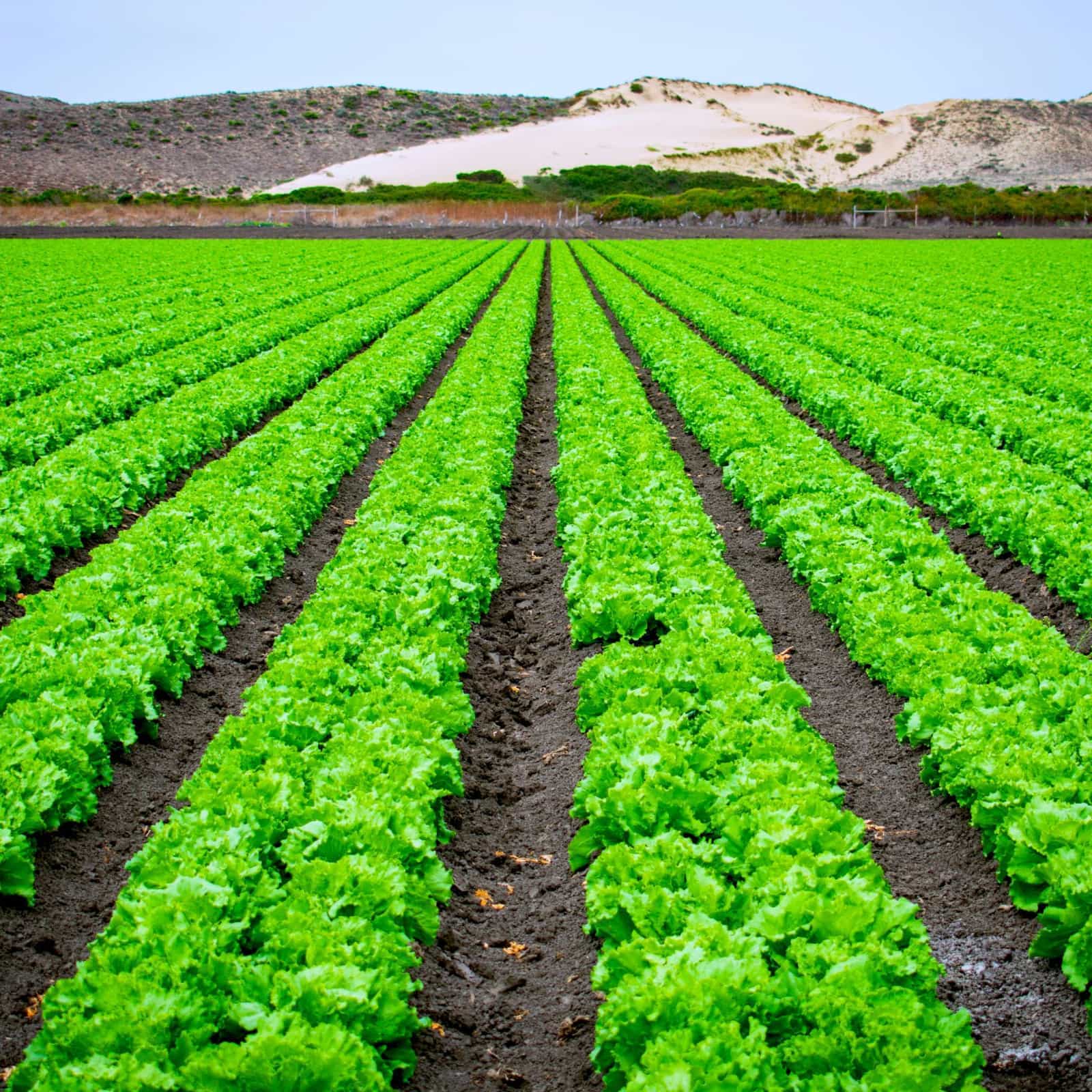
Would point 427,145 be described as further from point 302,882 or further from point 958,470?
point 302,882

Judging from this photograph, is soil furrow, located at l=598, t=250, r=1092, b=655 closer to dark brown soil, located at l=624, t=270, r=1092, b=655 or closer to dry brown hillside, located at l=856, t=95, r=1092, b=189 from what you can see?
dark brown soil, located at l=624, t=270, r=1092, b=655

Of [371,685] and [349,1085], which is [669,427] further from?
[349,1085]

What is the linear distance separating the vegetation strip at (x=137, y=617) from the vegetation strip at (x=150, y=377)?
339 centimetres

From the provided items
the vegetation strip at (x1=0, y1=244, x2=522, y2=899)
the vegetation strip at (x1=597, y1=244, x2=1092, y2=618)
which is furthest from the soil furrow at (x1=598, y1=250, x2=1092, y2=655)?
the vegetation strip at (x1=0, y1=244, x2=522, y2=899)

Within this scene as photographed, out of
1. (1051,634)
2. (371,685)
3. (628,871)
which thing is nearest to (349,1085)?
(628,871)

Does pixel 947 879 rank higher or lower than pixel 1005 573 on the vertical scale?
lower

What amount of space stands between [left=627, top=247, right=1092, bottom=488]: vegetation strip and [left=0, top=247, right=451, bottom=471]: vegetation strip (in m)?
12.4

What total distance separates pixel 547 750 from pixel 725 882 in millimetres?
2511

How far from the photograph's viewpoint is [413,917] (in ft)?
16.2

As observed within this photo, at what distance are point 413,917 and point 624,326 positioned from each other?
22231 millimetres

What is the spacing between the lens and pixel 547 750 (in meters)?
7.36

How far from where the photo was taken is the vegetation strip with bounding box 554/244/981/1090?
380cm

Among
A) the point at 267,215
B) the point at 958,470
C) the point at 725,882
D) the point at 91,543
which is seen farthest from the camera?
the point at 267,215

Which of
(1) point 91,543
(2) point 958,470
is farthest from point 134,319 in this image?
(2) point 958,470
